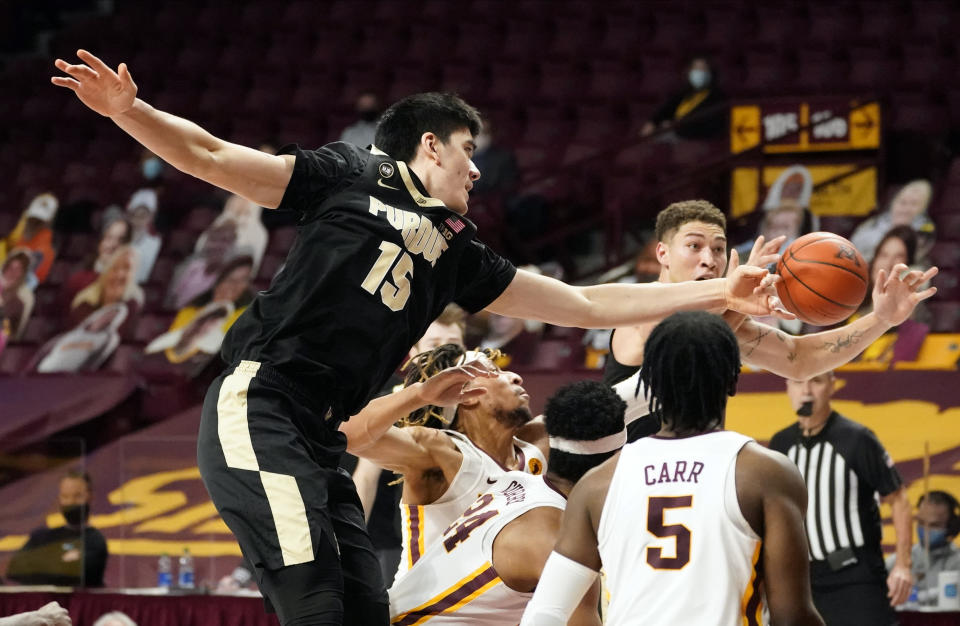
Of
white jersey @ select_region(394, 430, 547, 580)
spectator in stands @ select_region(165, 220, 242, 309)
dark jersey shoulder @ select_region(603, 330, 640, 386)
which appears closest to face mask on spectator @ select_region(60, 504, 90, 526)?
spectator in stands @ select_region(165, 220, 242, 309)

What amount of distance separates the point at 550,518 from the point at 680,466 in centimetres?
104

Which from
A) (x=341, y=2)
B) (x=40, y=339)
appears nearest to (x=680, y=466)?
(x=40, y=339)

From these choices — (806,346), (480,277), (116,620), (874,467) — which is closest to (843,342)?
(806,346)

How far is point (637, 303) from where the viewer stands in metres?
3.85

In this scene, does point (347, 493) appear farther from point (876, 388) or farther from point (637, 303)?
point (876, 388)

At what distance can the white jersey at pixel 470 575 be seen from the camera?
12.6 feet

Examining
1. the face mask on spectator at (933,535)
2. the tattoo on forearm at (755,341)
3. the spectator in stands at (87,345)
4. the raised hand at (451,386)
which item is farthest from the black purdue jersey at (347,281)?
the spectator in stands at (87,345)

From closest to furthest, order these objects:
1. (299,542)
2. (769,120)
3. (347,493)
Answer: (299,542) → (347,493) → (769,120)

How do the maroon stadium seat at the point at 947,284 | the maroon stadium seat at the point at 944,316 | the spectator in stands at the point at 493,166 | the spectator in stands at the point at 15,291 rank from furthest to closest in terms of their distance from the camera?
the spectator in stands at the point at 15,291 → the spectator in stands at the point at 493,166 → the maroon stadium seat at the point at 947,284 → the maroon stadium seat at the point at 944,316

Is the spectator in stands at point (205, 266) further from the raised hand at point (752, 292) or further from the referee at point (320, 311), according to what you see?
the raised hand at point (752, 292)

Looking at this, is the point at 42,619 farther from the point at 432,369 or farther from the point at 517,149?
the point at 517,149

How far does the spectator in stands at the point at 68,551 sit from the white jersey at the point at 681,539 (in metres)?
5.36

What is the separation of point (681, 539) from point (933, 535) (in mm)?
4246

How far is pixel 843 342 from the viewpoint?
175 inches
